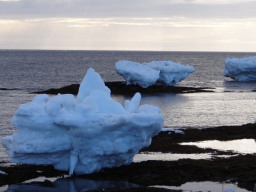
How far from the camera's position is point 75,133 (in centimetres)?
2167

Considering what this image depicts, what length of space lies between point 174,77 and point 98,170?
5186cm

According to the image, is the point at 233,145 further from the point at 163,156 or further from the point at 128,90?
the point at 128,90

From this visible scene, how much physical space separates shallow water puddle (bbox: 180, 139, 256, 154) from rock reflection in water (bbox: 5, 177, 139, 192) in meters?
9.79

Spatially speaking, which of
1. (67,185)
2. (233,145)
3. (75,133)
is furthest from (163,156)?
(67,185)

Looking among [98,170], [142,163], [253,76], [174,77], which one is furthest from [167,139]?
[253,76]

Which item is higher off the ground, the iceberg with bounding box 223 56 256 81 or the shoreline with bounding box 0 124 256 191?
the iceberg with bounding box 223 56 256 81

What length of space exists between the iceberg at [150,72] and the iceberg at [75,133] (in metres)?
44.4

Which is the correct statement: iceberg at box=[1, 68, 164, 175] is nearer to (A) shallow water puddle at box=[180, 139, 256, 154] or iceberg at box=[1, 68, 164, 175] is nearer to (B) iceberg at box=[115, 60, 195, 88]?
(A) shallow water puddle at box=[180, 139, 256, 154]

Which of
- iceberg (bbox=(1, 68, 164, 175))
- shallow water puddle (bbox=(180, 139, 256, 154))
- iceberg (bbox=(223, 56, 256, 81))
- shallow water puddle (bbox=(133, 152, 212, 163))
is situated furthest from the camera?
iceberg (bbox=(223, 56, 256, 81))

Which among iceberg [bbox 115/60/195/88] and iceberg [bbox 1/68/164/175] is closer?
iceberg [bbox 1/68/164/175]

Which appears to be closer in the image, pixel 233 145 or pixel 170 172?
pixel 170 172

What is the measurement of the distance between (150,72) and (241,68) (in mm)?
23555

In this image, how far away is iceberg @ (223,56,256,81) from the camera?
3258 inches

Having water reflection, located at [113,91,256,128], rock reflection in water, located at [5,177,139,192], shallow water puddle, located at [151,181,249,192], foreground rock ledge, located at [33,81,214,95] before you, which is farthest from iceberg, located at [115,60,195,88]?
shallow water puddle, located at [151,181,249,192]
